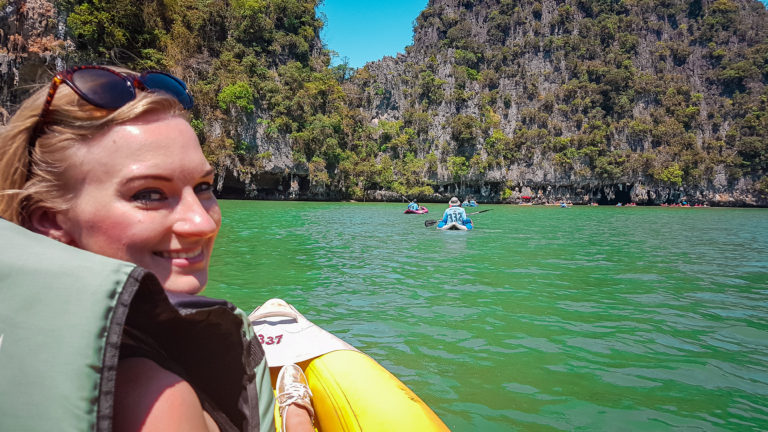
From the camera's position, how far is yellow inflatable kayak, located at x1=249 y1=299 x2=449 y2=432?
1.76 m

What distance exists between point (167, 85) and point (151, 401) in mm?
796

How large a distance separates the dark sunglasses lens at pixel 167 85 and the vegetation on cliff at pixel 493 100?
94.5 ft

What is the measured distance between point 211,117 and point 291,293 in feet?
91.5

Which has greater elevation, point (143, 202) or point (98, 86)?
point (98, 86)

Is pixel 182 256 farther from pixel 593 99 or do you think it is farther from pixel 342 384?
pixel 593 99

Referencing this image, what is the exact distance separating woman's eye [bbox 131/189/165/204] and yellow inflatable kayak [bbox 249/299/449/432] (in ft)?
3.99

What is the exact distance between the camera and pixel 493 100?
44.8 metres

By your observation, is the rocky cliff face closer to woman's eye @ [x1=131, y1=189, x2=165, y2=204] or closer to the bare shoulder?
woman's eye @ [x1=131, y1=189, x2=165, y2=204]

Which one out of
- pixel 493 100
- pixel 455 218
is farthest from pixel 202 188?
pixel 493 100

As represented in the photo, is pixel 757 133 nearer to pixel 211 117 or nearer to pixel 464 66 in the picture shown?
pixel 464 66

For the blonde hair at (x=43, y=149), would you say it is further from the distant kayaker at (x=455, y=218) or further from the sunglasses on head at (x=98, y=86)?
the distant kayaker at (x=455, y=218)

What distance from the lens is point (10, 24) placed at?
17.0 meters

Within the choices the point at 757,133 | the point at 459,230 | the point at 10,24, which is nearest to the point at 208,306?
the point at 459,230

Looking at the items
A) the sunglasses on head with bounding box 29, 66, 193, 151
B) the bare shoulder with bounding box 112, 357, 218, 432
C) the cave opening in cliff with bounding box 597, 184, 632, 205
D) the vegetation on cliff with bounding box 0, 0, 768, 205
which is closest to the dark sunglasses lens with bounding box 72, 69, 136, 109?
the sunglasses on head with bounding box 29, 66, 193, 151
